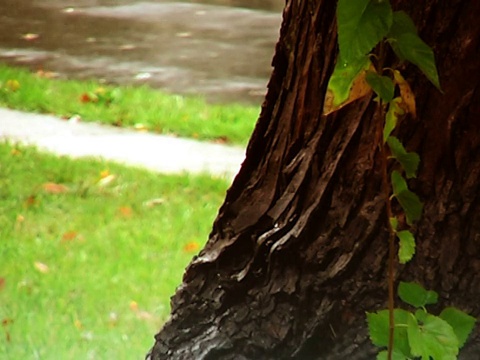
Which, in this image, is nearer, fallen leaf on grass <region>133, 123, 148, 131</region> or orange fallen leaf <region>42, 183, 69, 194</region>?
orange fallen leaf <region>42, 183, 69, 194</region>

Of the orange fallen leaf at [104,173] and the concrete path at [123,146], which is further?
the concrete path at [123,146]

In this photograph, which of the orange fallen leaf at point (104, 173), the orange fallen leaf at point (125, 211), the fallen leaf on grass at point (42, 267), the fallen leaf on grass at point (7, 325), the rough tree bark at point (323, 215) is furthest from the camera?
the orange fallen leaf at point (104, 173)

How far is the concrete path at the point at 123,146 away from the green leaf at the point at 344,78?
3.78 meters

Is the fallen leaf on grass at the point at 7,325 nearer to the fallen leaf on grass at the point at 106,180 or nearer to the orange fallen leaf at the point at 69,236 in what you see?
the orange fallen leaf at the point at 69,236

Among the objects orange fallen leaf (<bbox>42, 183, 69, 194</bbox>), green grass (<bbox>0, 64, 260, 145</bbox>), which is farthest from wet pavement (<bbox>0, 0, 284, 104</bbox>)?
orange fallen leaf (<bbox>42, 183, 69, 194</bbox>)

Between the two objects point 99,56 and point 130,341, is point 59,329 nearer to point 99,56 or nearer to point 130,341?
point 130,341

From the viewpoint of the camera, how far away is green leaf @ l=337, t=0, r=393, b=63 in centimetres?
150

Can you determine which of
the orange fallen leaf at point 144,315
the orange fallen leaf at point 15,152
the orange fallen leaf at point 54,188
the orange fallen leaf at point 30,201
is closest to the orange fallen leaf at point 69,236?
the orange fallen leaf at point 30,201

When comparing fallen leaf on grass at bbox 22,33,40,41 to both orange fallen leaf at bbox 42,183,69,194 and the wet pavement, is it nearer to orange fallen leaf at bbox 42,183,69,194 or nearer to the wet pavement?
the wet pavement

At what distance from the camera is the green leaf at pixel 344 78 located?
161 centimetres

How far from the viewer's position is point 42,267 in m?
4.15

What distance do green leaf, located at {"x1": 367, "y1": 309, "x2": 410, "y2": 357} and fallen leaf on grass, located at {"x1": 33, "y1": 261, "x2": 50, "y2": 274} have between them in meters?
2.47

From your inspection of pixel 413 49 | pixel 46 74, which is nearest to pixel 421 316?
pixel 413 49

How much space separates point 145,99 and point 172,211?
215 cm
